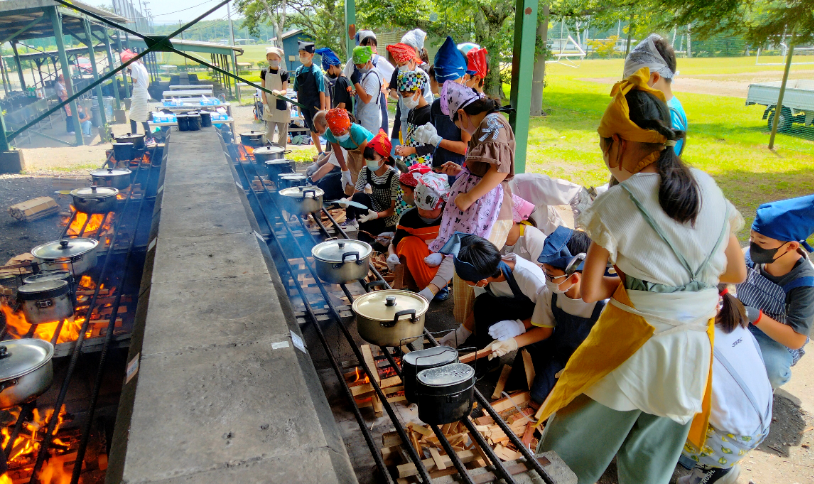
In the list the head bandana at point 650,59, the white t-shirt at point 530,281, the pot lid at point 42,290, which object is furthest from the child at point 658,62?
the pot lid at point 42,290

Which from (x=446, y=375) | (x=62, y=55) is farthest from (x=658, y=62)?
(x=62, y=55)

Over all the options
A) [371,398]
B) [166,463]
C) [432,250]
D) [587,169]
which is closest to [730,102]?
[587,169]

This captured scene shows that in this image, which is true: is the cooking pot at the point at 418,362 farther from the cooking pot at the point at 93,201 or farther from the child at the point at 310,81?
the child at the point at 310,81

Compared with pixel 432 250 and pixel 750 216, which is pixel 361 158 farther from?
pixel 750 216

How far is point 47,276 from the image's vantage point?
3715mm

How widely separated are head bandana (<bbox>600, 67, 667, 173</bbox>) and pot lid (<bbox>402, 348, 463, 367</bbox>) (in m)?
1.16

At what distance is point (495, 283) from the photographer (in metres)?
3.92

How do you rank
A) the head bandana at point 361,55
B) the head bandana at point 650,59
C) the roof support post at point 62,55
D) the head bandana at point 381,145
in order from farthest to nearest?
the roof support post at point 62,55 < the head bandana at point 361,55 < the head bandana at point 381,145 < the head bandana at point 650,59

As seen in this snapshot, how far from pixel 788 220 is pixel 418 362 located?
7.09 feet

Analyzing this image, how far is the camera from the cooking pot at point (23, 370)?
2344 mm

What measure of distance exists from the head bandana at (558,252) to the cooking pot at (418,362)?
0.90 meters

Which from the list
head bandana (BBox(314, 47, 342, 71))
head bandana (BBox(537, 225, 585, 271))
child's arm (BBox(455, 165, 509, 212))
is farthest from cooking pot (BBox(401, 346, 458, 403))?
head bandana (BBox(314, 47, 342, 71))

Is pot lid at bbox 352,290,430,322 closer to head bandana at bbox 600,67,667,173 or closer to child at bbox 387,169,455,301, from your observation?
child at bbox 387,169,455,301

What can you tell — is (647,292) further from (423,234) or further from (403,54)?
(403,54)
